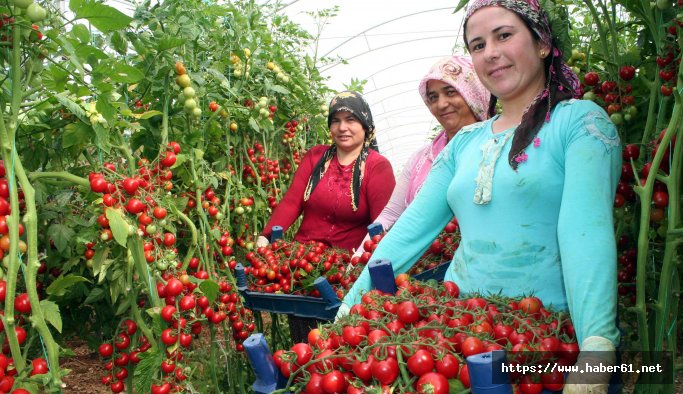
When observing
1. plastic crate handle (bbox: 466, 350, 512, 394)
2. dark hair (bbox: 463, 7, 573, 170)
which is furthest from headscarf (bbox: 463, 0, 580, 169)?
plastic crate handle (bbox: 466, 350, 512, 394)

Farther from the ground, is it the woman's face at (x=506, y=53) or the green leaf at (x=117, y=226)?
the woman's face at (x=506, y=53)

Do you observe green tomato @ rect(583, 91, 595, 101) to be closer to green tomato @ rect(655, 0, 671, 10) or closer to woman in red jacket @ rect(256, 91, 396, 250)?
green tomato @ rect(655, 0, 671, 10)

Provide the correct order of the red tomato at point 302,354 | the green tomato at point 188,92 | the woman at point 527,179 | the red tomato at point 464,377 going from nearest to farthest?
1. the red tomato at point 464,377
2. the red tomato at point 302,354
3. the woman at point 527,179
4. the green tomato at point 188,92

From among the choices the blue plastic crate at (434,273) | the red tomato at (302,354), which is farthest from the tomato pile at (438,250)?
the red tomato at (302,354)

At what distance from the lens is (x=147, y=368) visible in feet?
6.21

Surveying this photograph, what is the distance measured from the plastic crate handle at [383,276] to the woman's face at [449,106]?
3.98 ft

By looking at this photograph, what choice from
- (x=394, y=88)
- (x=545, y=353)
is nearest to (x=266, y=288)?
(x=545, y=353)

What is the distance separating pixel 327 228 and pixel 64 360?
77.8 inches

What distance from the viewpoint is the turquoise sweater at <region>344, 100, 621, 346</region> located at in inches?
42.9

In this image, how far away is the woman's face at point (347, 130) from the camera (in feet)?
10.0

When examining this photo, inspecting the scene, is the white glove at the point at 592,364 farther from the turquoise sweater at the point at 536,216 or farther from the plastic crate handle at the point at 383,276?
the plastic crate handle at the point at 383,276

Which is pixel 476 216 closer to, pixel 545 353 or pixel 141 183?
pixel 545 353

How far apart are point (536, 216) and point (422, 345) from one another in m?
0.52

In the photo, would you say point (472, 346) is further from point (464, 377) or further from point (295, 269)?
point (295, 269)
